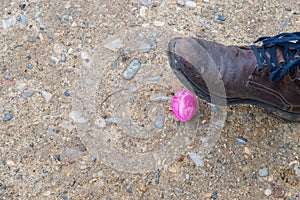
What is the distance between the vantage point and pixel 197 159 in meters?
1.77

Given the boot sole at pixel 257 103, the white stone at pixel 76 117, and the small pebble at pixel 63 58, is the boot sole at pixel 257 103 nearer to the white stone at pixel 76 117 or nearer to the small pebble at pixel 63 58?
the white stone at pixel 76 117

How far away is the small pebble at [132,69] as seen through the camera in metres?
2.00

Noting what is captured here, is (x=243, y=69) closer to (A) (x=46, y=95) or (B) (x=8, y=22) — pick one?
(A) (x=46, y=95)

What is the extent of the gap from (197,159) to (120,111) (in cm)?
43

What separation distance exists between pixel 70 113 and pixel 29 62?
37 centimetres

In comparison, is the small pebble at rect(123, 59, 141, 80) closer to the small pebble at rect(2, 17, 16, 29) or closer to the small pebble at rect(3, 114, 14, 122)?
the small pebble at rect(3, 114, 14, 122)

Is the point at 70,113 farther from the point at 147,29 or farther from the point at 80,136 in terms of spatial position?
the point at 147,29

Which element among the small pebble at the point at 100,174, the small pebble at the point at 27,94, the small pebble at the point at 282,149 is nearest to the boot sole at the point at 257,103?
the small pebble at the point at 282,149

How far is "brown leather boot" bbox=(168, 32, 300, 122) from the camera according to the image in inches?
64.6

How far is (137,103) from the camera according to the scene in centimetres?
192

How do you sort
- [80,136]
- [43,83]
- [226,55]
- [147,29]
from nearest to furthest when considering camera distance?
1. [226,55]
2. [80,136]
3. [43,83]
4. [147,29]

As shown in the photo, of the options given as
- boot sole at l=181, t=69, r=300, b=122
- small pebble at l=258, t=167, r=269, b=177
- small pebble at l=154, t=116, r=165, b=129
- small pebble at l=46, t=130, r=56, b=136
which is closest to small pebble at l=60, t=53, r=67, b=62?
small pebble at l=46, t=130, r=56, b=136

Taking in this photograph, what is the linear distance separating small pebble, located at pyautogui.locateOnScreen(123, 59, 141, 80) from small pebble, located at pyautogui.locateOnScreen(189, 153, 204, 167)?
1.64 feet

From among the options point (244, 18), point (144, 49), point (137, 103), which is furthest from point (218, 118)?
point (244, 18)
